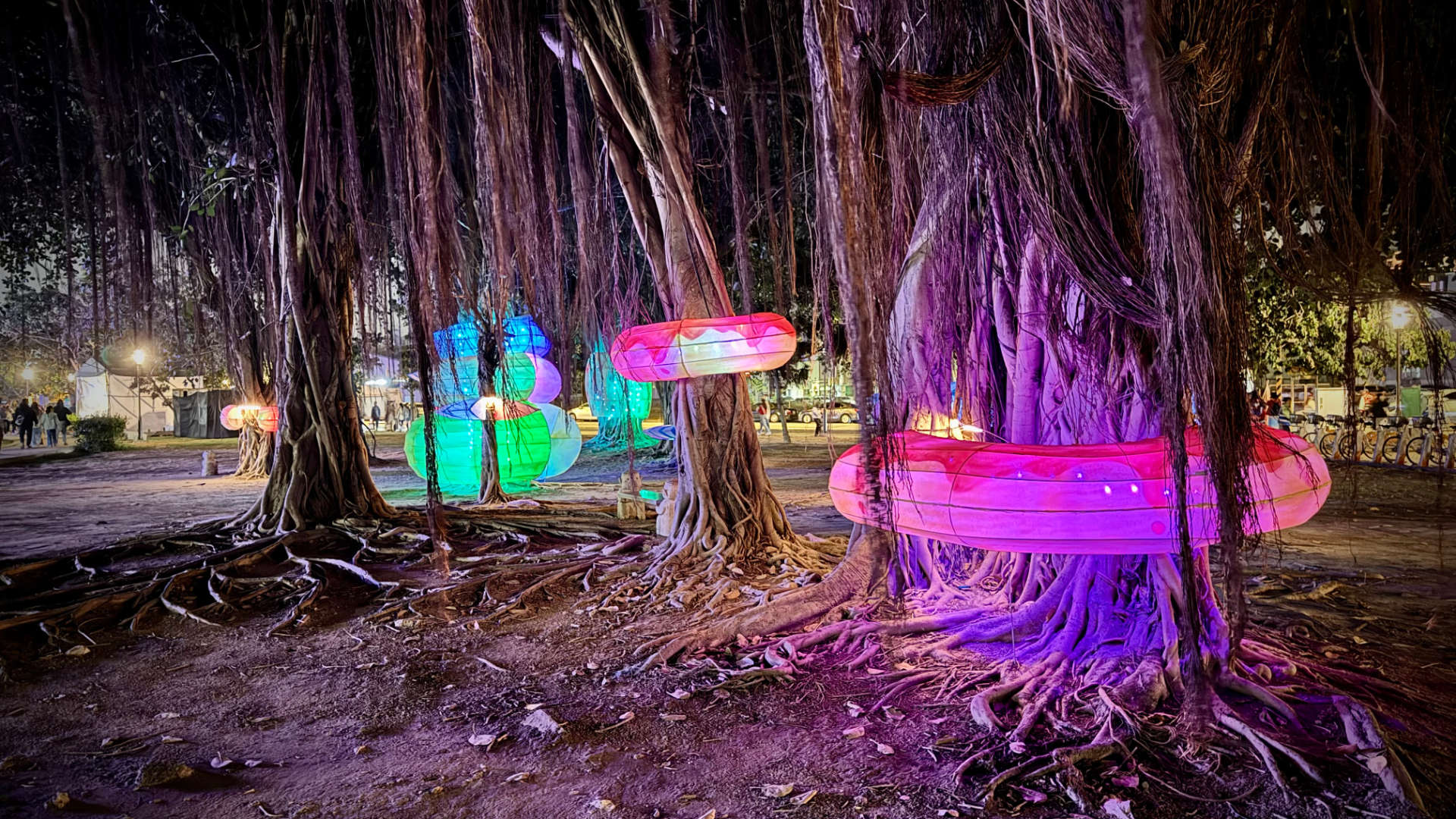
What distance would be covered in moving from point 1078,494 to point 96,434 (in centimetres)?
2069

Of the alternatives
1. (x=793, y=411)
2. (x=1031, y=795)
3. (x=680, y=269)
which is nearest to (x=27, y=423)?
(x=680, y=269)

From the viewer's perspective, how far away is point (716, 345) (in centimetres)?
437

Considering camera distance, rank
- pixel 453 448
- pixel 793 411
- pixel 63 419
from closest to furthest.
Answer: pixel 453 448 → pixel 63 419 → pixel 793 411

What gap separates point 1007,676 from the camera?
2.90 metres

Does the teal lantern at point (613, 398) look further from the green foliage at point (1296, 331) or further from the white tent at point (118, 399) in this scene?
the white tent at point (118, 399)

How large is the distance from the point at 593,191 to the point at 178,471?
37.1 feet

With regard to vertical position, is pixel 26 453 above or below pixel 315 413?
below

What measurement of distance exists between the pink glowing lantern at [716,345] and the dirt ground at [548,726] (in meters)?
1.44

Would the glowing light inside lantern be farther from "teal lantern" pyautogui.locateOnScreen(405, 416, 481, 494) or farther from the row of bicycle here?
the row of bicycle

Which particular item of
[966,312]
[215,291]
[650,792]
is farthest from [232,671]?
[215,291]

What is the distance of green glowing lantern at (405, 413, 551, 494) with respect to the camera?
815cm

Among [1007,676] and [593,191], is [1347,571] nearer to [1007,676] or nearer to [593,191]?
[1007,676]

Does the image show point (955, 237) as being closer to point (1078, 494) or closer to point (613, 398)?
point (1078, 494)

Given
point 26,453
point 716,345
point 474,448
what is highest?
point 716,345
